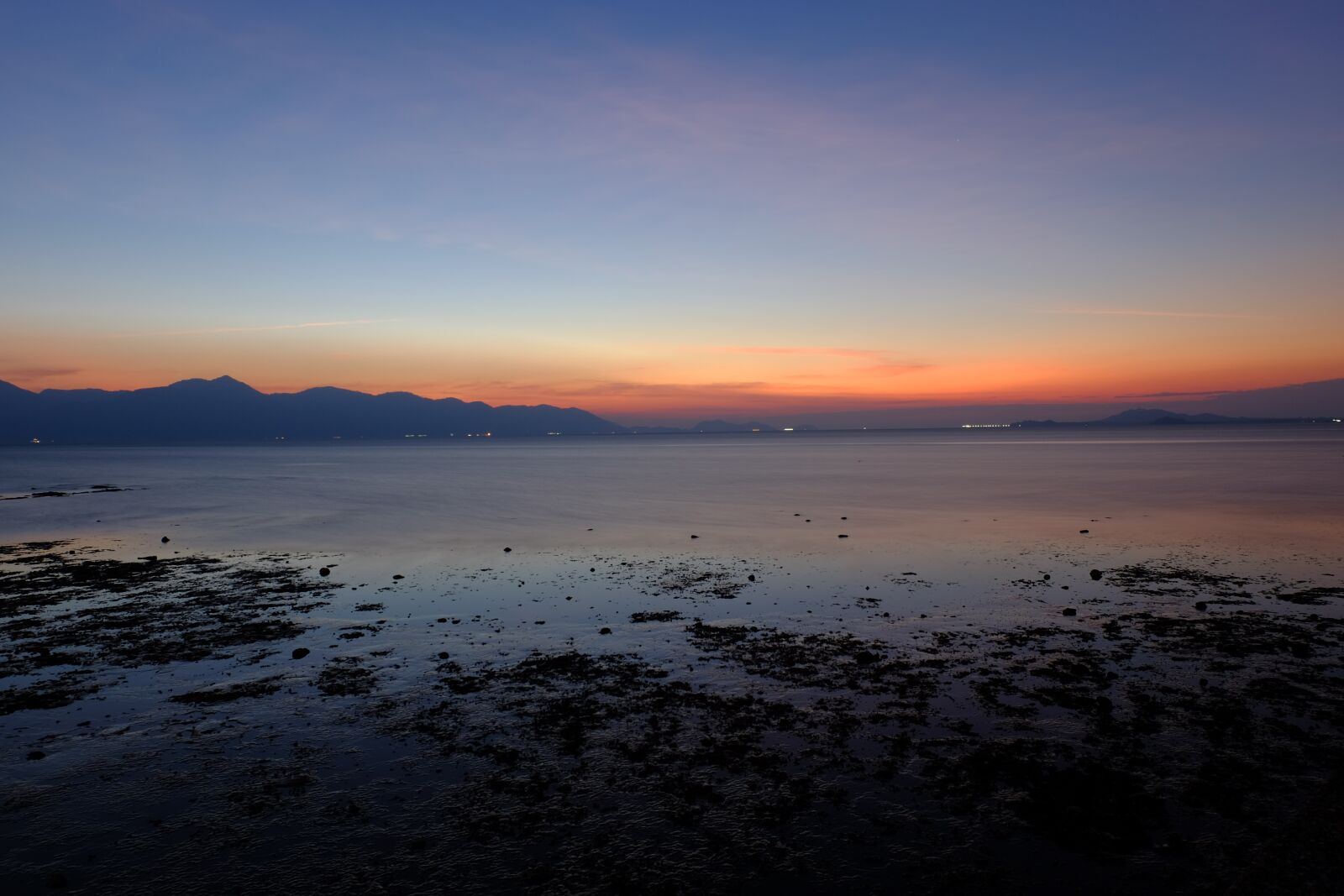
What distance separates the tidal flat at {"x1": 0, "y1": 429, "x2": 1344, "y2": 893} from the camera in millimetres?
10016

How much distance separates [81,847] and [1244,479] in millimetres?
91261

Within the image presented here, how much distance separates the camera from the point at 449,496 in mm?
73125

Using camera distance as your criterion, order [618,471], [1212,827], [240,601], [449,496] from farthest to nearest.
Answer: [618,471]
[449,496]
[240,601]
[1212,827]

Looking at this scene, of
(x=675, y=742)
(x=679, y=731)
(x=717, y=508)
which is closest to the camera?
(x=675, y=742)

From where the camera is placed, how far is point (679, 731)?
14.0 metres

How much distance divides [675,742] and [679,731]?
1.66 feet

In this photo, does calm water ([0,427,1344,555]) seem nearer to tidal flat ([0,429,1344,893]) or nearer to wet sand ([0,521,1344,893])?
tidal flat ([0,429,1344,893])

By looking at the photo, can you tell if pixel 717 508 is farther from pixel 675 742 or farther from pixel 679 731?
pixel 675 742

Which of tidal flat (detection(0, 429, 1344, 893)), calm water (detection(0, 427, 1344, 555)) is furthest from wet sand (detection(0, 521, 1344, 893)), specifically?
calm water (detection(0, 427, 1344, 555))

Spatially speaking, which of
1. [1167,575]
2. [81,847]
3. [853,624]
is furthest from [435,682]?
[1167,575]

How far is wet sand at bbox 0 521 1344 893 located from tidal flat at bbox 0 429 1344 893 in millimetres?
67

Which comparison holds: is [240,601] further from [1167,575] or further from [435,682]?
[1167,575]

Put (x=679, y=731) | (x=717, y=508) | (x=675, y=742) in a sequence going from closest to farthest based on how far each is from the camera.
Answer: (x=675, y=742)
(x=679, y=731)
(x=717, y=508)

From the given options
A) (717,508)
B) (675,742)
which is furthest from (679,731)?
(717,508)
